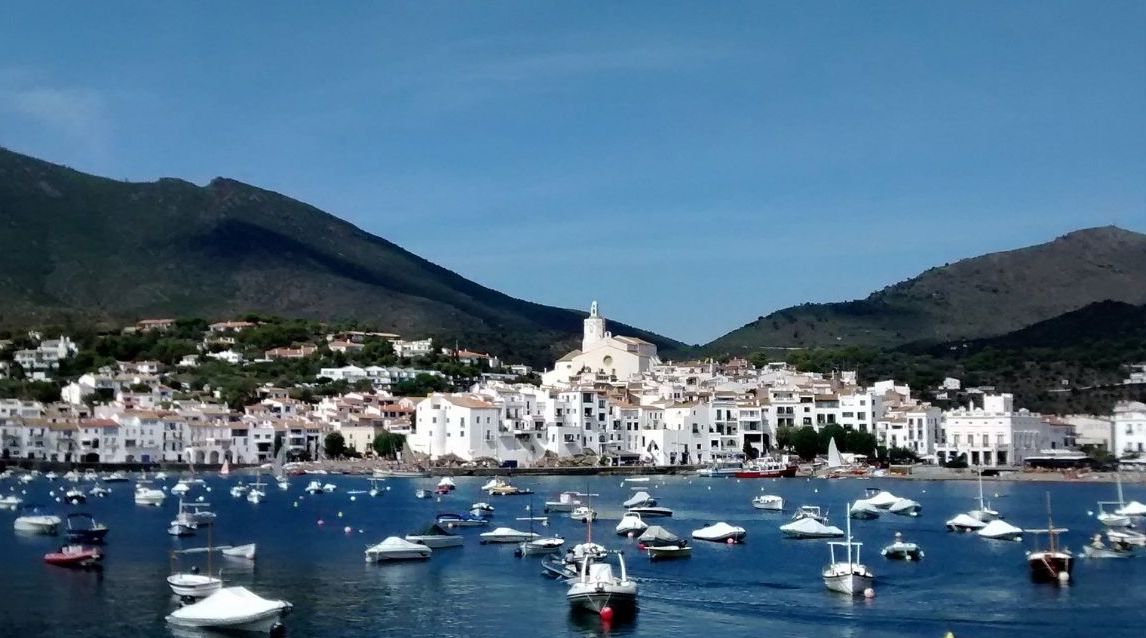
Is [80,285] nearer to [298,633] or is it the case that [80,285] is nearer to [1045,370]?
[1045,370]

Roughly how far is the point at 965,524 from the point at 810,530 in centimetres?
625

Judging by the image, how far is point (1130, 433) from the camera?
8556 cm

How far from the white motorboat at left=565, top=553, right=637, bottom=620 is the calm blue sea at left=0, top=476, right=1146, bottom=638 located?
392 millimetres

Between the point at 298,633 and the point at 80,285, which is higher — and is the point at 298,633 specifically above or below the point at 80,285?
below

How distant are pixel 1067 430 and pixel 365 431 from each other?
4667cm

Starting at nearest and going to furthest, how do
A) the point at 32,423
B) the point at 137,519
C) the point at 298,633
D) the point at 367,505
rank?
the point at 298,633 < the point at 137,519 < the point at 367,505 < the point at 32,423

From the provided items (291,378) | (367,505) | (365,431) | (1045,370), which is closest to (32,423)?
(365,431)

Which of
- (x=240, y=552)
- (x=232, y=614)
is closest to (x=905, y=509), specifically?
(x=240, y=552)

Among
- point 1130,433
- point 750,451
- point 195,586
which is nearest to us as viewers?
point 195,586

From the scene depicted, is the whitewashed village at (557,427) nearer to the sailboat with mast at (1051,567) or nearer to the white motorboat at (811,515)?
the white motorboat at (811,515)

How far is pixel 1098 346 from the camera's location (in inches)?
4990

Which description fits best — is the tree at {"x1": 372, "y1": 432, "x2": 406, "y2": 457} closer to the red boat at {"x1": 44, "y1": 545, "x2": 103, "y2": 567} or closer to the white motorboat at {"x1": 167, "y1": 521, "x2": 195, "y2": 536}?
the white motorboat at {"x1": 167, "y1": 521, "x2": 195, "y2": 536}

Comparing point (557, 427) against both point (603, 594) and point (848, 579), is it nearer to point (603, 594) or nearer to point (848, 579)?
point (848, 579)

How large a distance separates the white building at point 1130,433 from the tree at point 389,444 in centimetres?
4520
